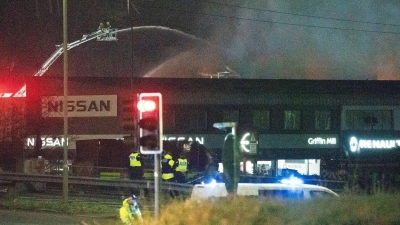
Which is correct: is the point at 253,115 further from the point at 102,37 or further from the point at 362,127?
the point at 102,37

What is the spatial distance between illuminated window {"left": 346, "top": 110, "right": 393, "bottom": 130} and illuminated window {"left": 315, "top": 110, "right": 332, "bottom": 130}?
141 centimetres

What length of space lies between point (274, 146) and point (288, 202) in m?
37.7

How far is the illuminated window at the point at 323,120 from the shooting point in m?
49.9

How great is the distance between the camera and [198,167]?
1427 inches

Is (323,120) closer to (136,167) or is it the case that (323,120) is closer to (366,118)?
(366,118)

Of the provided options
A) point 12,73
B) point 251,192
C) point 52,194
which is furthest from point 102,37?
point 251,192

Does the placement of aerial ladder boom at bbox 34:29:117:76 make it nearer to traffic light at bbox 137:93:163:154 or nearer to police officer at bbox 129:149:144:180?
police officer at bbox 129:149:144:180

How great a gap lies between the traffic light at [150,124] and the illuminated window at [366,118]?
39210 mm

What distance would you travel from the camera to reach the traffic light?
40.7ft

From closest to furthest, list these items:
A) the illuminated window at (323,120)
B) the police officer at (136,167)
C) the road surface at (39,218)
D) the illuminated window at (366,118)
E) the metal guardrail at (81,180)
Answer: the road surface at (39,218) < the metal guardrail at (81,180) < the police officer at (136,167) < the illuminated window at (323,120) < the illuminated window at (366,118)

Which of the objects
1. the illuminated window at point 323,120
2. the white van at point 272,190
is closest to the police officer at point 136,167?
the white van at point 272,190

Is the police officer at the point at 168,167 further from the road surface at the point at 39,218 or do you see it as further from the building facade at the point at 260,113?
the building facade at the point at 260,113

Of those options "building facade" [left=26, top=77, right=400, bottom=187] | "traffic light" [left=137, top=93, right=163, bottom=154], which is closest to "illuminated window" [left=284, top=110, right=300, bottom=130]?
"building facade" [left=26, top=77, right=400, bottom=187]

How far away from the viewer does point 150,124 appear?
1248 cm
